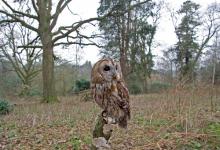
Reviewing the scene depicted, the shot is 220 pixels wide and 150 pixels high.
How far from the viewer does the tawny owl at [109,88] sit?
372cm

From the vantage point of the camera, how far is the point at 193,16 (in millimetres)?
31484

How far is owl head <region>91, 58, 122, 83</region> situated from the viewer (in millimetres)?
3717

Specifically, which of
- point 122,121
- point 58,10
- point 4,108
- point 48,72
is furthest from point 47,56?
point 122,121

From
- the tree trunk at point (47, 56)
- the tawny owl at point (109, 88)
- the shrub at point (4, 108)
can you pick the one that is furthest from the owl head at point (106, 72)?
the tree trunk at point (47, 56)

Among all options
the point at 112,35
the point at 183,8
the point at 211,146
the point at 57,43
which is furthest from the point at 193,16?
the point at 211,146

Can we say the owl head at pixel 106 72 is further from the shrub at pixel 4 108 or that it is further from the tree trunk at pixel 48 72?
the tree trunk at pixel 48 72

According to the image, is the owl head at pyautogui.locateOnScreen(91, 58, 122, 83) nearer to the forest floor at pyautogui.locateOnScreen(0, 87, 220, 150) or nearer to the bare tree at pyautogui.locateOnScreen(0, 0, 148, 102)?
the forest floor at pyautogui.locateOnScreen(0, 87, 220, 150)

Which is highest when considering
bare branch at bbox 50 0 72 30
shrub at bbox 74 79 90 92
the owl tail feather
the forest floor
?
Answer: bare branch at bbox 50 0 72 30

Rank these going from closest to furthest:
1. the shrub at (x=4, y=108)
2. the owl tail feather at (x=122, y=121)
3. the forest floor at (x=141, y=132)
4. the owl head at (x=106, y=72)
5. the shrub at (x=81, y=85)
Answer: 1. the owl head at (x=106, y=72)
2. the owl tail feather at (x=122, y=121)
3. the forest floor at (x=141, y=132)
4. the shrub at (x=4, y=108)
5. the shrub at (x=81, y=85)

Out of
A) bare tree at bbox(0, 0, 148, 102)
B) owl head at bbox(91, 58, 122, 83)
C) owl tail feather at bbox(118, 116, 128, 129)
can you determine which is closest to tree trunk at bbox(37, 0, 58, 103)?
bare tree at bbox(0, 0, 148, 102)

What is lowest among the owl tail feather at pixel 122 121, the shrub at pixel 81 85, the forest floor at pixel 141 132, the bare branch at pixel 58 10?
the forest floor at pixel 141 132

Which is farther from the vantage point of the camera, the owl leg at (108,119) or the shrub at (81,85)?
Result: the shrub at (81,85)

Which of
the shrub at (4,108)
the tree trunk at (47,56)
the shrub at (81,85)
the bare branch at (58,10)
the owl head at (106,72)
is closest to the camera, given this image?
the owl head at (106,72)

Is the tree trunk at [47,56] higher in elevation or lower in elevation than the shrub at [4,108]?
higher
